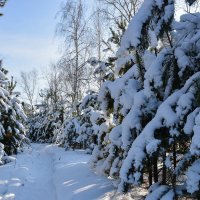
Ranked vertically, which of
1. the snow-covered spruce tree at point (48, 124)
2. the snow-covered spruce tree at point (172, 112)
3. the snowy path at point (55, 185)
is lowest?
the snowy path at point (55, 185)

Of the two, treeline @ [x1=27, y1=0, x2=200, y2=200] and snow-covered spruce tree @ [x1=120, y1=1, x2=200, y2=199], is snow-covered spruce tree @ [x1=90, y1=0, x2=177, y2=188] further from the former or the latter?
snow-covered spruce tree @ [x1=120, y1=1, x2=200, y2=199]

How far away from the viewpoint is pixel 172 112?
12.1ft

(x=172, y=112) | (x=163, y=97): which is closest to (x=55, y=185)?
(x=163, y=97)

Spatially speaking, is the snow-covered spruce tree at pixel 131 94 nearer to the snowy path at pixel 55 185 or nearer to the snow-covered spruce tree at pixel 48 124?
the snowy path at pixel 55 185

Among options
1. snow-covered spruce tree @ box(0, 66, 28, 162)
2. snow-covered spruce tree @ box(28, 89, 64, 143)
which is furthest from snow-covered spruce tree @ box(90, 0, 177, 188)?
snow-covered spruce tree @ box(28, 89, 64, 143)

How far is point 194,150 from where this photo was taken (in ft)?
9.97

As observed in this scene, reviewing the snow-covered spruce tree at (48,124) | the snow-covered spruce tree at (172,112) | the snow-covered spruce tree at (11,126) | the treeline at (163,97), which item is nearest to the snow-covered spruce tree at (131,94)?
the treeline at (163,97)

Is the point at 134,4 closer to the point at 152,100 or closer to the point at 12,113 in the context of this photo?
the point at 12,113

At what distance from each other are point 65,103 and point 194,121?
23.2 meters

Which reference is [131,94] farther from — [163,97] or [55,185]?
[55,185]

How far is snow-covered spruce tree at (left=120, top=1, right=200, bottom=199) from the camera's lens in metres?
3.61

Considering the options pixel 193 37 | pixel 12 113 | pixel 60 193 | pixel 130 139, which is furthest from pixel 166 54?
pixel 12 113

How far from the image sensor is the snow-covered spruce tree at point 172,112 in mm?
3609

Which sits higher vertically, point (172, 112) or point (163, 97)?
point (163, 97)
